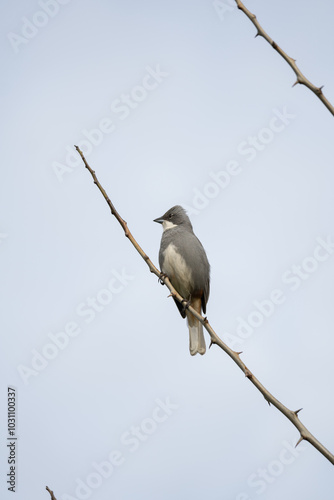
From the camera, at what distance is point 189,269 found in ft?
25.2

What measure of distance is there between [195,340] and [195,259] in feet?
3.41

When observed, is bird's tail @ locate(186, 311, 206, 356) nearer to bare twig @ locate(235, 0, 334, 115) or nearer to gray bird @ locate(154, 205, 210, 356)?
gray bird @ locate(154, 205, 210, 356)

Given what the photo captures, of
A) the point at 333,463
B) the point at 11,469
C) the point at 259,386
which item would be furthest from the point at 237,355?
the point at 11,469

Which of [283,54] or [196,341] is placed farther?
[196,341]

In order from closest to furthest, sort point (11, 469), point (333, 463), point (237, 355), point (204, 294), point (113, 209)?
point (333, 463) < point (237, 355) < point (113, 209) < point (11, 469) < point (204, 294)

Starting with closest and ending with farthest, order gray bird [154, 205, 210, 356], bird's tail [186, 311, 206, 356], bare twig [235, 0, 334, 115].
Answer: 1. bare twig [235, 0, 334, 115]
2. bird's tail [186, 311, 206, 356]
3. gray bird [154, 205, 210, 356]

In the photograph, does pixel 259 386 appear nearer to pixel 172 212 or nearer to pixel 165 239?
pixel 165 239

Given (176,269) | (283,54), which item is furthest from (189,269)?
(283,54)

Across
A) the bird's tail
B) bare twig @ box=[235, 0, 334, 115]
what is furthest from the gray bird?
bare twig @ box=[235, 0, 334, 115]

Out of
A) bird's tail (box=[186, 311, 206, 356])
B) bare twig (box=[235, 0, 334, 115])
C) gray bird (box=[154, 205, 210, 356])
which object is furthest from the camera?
gray bird (box=[154, 205, 210, 356])

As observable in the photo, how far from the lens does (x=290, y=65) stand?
265 centimetres

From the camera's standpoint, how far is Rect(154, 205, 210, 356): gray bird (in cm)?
760

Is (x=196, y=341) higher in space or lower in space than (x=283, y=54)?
lower

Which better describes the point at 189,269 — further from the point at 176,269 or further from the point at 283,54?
the point at 283,54
